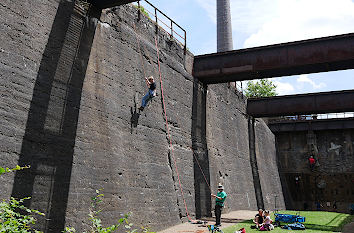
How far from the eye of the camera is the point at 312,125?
87.6 ft

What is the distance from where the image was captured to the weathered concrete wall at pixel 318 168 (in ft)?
85.1

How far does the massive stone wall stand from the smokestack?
56.3 feet

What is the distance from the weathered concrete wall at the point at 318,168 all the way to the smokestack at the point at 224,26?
1005 centimetres

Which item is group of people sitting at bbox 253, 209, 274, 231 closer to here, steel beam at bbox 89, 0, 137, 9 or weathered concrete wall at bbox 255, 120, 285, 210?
steel beam at bbox 89, 0, 137, 9

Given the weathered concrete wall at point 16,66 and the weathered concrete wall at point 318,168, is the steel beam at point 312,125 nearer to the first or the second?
the weathered concrete wall at point 318,168

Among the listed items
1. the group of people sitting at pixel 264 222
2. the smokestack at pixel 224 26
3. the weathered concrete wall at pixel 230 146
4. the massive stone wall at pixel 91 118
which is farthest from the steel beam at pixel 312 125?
the group of people sitting at pixel 264 222

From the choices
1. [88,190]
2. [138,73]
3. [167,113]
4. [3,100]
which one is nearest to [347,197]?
[167,113]

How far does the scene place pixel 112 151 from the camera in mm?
8562

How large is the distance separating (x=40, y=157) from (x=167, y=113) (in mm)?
5846

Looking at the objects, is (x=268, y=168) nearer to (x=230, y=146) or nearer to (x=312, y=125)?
(x=312, y=125)

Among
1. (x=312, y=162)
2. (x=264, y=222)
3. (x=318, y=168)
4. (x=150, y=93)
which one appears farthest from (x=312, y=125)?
(x=150, y=93)

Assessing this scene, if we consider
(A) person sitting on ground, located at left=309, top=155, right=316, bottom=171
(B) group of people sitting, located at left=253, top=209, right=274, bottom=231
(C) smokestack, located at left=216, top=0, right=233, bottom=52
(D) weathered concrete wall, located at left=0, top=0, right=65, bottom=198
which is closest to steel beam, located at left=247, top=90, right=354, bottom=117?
(A) person sitting on ground, located at left=309, top=155, right=316, bottom=171

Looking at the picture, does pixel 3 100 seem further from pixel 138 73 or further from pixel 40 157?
pixel 138 73

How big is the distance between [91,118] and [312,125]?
75.8 ft
